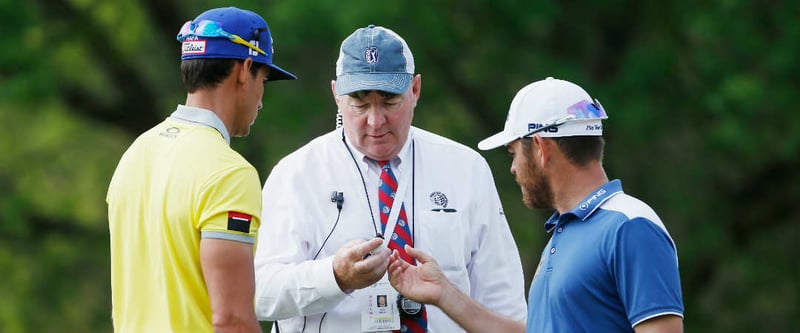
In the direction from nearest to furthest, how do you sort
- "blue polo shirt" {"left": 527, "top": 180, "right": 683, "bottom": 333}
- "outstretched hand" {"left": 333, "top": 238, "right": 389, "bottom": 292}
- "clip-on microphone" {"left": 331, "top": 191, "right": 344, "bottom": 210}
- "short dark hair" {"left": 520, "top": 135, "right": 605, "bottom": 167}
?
"blue polo shirt" {"left": 527, "top": 180, "right": 683, "bottom": 333} < "short dark hair" {"left": 520, "top": 135, "right": 605, "bottom": 167} < "outstretched hand" {"left": 333, "top": 238, "right": 389, "bottom": 292} < "clip-on microphone" {"left": 331, "top": 191, "right": 344, "bottom": 210}

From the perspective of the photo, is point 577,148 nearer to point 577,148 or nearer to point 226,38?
point 577,148

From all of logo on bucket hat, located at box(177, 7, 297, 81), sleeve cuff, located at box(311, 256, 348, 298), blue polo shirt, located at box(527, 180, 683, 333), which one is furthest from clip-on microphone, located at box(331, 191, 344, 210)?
blue polo shirt, located at box(527, 180, 683, 333)

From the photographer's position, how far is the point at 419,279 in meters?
5.08

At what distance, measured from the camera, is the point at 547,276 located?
14.6 ft

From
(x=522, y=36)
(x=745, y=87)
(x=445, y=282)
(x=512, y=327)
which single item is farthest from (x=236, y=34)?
(x=522, y=36)

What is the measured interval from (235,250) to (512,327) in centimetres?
145

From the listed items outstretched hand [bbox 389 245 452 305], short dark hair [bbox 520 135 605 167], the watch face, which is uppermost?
short dark hair [bbox 520 135 605 167]

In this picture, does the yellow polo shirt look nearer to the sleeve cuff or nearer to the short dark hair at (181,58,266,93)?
the short dark hair at (181,58,266,93)

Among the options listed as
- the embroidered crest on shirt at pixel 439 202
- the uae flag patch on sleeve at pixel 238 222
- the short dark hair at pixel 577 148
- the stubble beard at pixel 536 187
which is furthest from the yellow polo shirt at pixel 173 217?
the embroidered crest on shirt at pixel 439 202

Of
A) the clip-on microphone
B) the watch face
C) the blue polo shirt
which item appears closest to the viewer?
the blue polo shirt

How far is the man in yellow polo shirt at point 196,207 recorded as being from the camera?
423cm

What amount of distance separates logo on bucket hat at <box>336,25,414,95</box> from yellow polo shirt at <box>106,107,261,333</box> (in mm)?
1007

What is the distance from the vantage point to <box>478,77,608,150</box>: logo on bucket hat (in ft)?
14.8

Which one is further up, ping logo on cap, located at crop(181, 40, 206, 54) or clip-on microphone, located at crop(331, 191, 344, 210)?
ping logo on cap, located at crop(181, 40, 206, 54)
